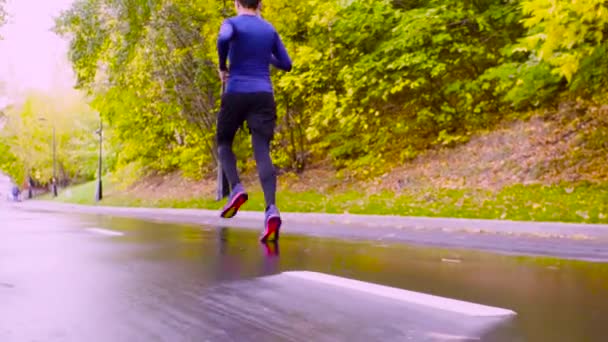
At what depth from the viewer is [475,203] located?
1173 cm

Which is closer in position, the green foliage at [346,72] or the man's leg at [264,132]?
the man's leg at [264,132]

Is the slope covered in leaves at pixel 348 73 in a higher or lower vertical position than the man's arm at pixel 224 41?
higher

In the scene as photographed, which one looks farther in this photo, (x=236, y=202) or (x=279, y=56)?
(x=279, y=56)

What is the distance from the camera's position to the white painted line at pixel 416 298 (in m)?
2.83

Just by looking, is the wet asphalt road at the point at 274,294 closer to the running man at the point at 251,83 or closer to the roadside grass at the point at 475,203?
the running man at the point at 251,83

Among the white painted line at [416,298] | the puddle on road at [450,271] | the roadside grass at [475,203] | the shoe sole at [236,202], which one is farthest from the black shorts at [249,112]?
the roadside grass at [475,203]

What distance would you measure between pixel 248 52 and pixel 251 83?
278 millimetres

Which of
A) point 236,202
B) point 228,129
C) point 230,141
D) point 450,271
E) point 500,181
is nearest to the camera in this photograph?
point 450,271

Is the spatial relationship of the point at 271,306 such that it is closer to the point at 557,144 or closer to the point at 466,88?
the point at 557,144

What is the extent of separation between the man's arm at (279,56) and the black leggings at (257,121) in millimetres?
333

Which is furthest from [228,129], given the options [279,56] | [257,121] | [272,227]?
[272,227]

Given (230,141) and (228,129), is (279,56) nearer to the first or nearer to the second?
(228,129)

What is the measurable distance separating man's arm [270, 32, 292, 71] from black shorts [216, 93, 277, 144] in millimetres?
333

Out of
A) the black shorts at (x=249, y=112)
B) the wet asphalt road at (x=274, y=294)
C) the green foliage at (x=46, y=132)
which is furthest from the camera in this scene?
the green foliage at (x=46, y=132)
